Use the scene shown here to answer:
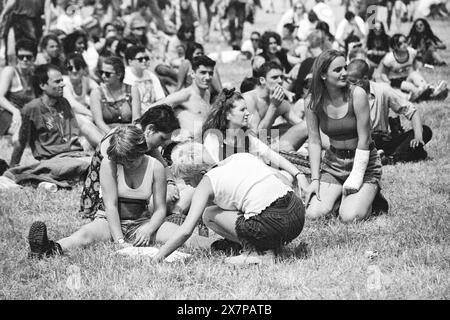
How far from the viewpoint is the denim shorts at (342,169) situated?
6214mm

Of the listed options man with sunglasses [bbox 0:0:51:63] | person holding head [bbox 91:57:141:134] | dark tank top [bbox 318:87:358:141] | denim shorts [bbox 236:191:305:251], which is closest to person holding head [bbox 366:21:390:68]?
man with sunglasses [bbox 0:0:51:63]

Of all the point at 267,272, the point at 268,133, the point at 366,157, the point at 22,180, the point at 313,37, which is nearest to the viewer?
the point at 267,272

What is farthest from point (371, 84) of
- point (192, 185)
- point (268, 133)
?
point (192, 185)

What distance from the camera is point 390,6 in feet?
72.2

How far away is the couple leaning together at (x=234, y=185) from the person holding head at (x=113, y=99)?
133 cm

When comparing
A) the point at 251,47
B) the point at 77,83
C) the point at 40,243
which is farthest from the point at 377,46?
the point at 40,243

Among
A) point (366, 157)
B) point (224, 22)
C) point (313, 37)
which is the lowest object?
point (224, 22)

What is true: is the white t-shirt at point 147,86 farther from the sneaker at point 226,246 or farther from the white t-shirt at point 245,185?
the white t-shirt at point 245,185

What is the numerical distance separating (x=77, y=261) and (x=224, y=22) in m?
17.1

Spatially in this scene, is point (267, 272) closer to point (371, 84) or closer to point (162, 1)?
point (371, 84)

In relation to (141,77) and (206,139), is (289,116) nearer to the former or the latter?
(141,77)

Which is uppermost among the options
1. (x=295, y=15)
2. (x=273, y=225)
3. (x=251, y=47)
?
(x=273, y=225)

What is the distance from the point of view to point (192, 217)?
454 cm

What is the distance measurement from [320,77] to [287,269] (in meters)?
Answer: 1.92
